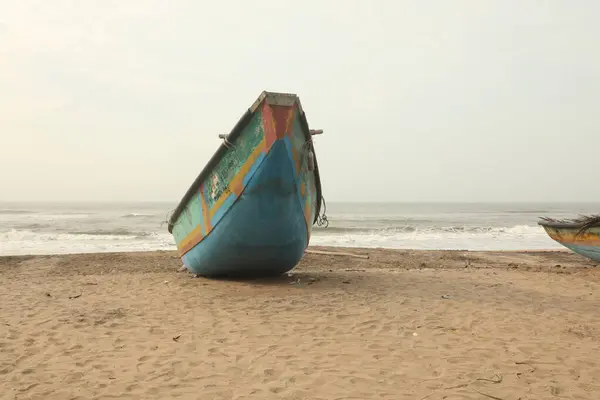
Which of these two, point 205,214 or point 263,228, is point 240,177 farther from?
point 205,214

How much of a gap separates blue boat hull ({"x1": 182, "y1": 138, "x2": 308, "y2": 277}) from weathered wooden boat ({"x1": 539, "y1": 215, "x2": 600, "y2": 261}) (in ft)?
25.7

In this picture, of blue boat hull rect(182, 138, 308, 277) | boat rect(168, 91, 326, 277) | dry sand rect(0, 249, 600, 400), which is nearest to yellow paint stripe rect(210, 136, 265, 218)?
boat rect(168, 91, 326, 277)

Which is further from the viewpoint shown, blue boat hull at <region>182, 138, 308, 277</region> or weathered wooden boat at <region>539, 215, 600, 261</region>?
weathered wooden boat at <region>539, 215, 600, 261</region>

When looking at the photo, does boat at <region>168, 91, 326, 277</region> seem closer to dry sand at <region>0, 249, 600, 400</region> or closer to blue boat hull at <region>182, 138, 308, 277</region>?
blue boat hull at <region>182, 138, 308, 277</region>

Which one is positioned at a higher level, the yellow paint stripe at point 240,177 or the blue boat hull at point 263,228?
the yellow paint stripe at point 240,177

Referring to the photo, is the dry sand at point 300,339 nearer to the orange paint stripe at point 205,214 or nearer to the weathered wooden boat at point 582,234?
the orange paint stripe at point 205,214

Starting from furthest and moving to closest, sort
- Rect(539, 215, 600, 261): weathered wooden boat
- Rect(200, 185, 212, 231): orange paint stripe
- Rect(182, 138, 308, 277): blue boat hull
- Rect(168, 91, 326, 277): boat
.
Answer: Rect(539, 215, 600, 261): weathered wooden boat < Rect(200, 185, 212, 231): orange paint stripe < Rect(182, 138, 308, 277): blue boat hull < Rect(168, 91, 326, 277): boat

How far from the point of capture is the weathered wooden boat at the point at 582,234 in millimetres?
10523

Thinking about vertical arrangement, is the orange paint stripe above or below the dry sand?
above

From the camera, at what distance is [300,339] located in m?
4.16

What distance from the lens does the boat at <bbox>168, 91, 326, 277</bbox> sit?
215 inches

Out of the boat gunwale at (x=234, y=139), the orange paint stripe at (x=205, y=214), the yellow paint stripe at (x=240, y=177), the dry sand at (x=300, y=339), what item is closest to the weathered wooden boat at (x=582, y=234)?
the dry sand at (x=300, y=339)

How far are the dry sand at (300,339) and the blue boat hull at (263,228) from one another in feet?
1.25

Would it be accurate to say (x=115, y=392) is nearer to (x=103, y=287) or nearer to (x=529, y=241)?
(x=103, y=287)
